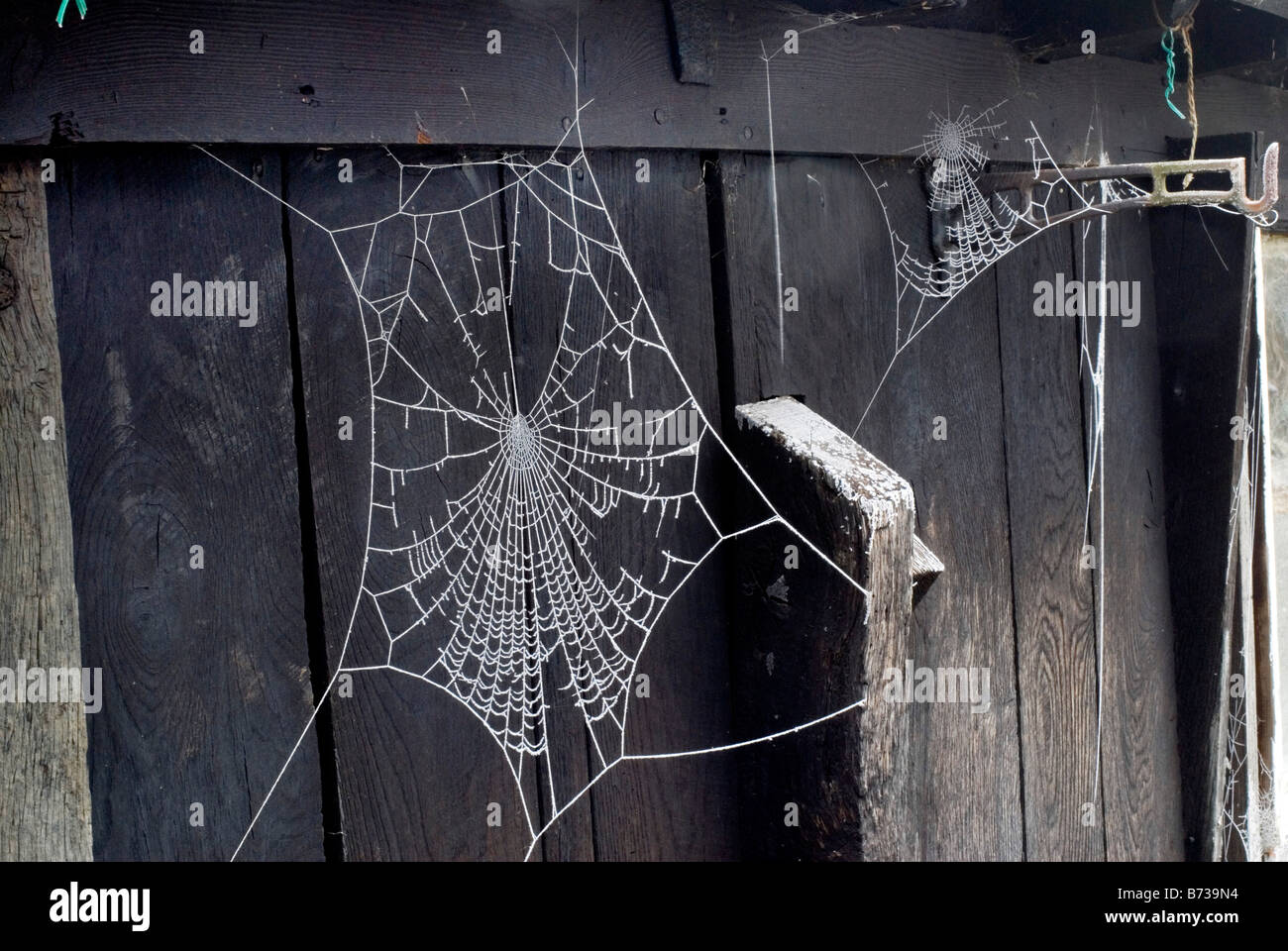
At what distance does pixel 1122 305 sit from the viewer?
2.12 meters

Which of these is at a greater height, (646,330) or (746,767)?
(646,330)

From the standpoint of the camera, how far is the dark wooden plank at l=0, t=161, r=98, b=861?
1.14m

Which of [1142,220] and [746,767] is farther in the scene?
[1142,220]

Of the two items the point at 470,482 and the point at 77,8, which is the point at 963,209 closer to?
the point at 470,482

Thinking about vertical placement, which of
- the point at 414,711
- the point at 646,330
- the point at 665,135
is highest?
the point at 665,135

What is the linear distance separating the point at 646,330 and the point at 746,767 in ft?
2.05

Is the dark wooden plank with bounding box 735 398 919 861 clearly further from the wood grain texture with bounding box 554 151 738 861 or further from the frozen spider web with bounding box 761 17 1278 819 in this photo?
the frozen spider web with bounding box 761 17 1278 819

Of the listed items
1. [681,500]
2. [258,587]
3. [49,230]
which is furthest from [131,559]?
[681,500]

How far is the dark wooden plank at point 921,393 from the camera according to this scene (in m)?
1.57

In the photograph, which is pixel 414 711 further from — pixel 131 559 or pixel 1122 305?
pixel 1122 305

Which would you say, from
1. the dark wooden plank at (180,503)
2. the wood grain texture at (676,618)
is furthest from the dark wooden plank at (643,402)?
the dark wooden plank at (180,503)

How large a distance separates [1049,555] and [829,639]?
0.80 meters

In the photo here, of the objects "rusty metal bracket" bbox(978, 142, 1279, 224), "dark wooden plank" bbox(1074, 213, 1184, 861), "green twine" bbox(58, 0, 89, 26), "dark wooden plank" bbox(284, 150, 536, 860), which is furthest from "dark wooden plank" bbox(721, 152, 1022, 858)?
"green twine" bbox(58, 0, 89, 26)

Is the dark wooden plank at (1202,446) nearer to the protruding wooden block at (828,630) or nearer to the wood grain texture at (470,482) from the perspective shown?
the protruding wooden block at (828,630)
